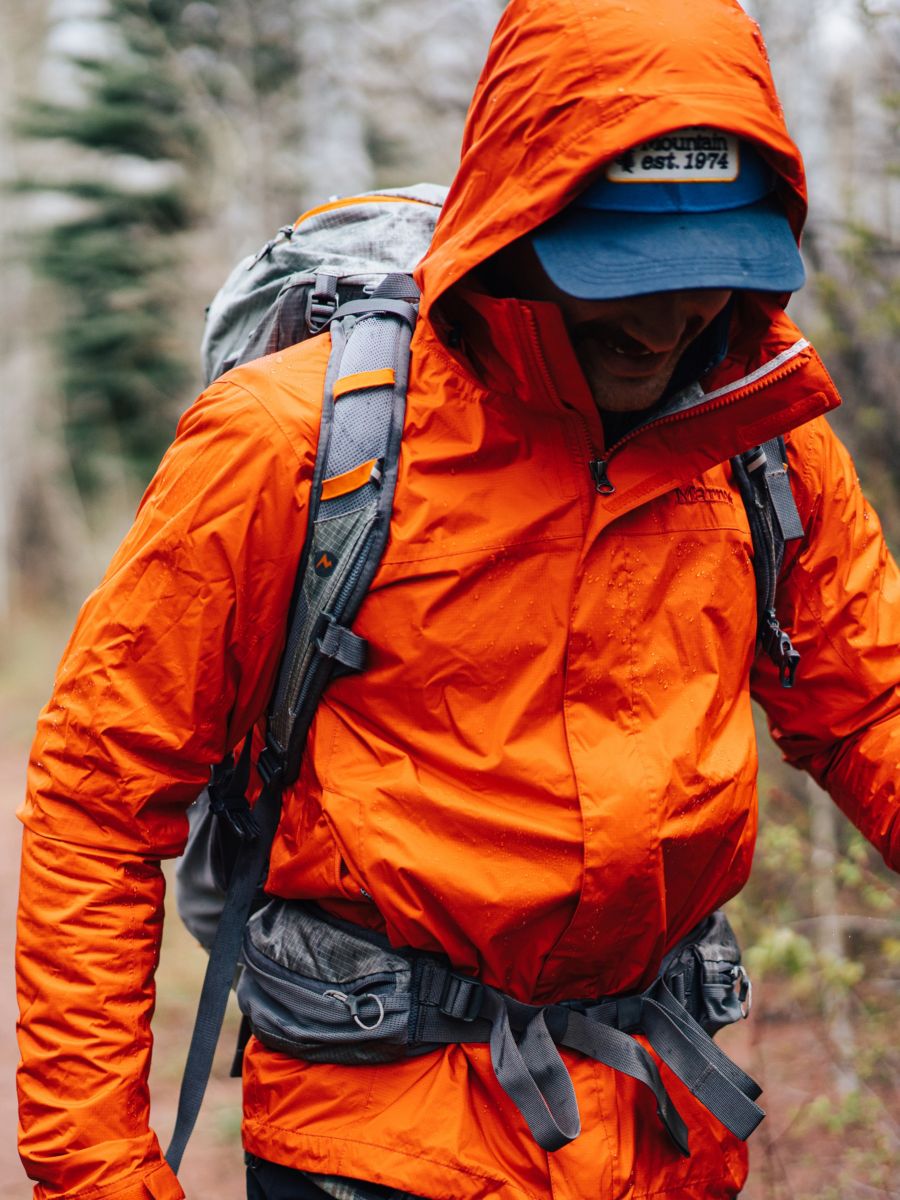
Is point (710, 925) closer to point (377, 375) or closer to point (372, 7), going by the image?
point (377, 375)

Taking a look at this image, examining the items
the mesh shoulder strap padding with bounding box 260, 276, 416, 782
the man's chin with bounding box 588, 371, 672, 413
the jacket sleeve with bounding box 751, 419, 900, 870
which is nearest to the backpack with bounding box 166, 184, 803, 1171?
the mesh shoulder strap padding with bounding box 260, 276, 416, 782

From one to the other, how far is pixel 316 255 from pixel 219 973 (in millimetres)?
1472

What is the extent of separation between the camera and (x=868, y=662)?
2.62m

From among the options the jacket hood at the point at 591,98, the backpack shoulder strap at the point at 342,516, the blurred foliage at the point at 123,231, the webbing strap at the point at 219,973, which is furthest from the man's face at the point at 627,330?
the blurred foliage at the point at 123,231

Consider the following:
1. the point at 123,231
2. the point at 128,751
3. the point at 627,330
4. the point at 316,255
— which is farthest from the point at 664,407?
the point at 123,231

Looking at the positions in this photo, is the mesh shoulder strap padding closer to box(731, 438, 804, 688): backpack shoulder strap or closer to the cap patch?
the cap patch

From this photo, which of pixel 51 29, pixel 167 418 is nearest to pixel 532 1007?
pixel 167 418

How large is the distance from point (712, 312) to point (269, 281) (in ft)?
3.50

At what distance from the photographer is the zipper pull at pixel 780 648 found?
8.29 ft

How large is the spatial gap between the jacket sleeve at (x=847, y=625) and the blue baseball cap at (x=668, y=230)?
2.16ft

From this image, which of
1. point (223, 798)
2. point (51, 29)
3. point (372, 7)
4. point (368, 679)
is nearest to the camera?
point (368, 679)

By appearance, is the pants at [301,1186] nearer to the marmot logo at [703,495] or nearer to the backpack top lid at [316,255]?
the marmot logo at [703,495]

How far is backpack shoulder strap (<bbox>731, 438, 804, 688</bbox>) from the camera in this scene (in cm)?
246

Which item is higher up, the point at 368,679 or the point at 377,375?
the point at 377,375
